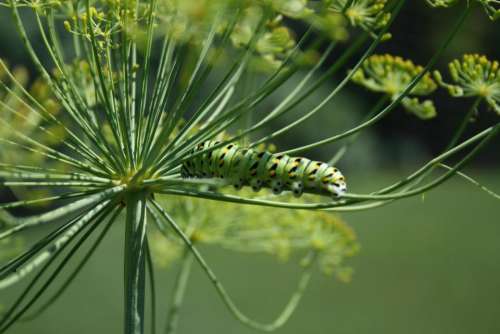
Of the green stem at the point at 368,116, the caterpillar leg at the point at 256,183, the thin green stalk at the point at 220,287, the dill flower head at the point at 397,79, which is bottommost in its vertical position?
the thin green stalk at the point at 220,287

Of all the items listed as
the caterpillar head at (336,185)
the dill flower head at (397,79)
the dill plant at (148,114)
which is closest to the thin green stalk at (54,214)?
the dill plant at (148,114)

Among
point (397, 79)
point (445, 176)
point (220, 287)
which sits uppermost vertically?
point (397, 79)

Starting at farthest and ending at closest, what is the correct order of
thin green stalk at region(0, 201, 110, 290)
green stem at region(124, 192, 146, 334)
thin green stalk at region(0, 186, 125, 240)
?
green stem at region(124, 192, 146, 334)
thin green stalk at region(0, 201, 110, 290)
thin green stalk at region(0, 186, 125, 240)

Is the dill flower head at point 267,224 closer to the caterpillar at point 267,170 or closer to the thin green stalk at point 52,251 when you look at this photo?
the caterpillar at point 267,170

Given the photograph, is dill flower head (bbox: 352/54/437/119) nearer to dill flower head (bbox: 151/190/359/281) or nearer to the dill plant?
the dill plant

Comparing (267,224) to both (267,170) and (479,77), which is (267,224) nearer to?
(267,170)

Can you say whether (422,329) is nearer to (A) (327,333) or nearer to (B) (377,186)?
(A) (327,333)

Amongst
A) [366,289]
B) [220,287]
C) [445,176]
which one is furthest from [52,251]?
[366,289]

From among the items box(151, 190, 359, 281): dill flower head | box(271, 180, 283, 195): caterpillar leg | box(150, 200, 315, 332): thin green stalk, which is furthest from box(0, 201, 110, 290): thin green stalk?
box(151, 190, 359, 281): dill flower head
